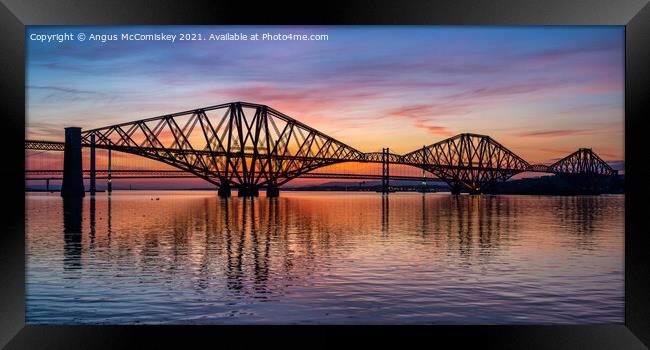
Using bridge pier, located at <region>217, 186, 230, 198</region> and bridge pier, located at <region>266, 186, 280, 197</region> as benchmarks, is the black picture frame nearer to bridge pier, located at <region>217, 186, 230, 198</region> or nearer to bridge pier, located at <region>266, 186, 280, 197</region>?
bridge pier, located at <region>217, 186, 230, 198</region>

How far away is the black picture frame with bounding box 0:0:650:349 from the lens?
33.9 feet

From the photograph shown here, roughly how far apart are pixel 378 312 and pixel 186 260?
9.72m

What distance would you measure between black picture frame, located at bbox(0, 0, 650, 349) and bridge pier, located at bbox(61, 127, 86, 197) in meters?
82.7

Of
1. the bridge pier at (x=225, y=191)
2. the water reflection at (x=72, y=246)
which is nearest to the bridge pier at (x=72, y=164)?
the bridge pier at (x=225, y=191)

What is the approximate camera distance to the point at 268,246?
26984mm

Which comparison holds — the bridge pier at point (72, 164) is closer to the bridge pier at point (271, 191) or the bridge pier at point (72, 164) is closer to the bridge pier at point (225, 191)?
the bridge pier at point (225, 191)

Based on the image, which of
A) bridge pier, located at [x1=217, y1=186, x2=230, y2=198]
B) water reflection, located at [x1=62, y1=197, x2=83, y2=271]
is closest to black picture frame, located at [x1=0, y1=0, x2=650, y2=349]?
water reflection, located at [x1=62, y1=197, x2=83, y2=271]
